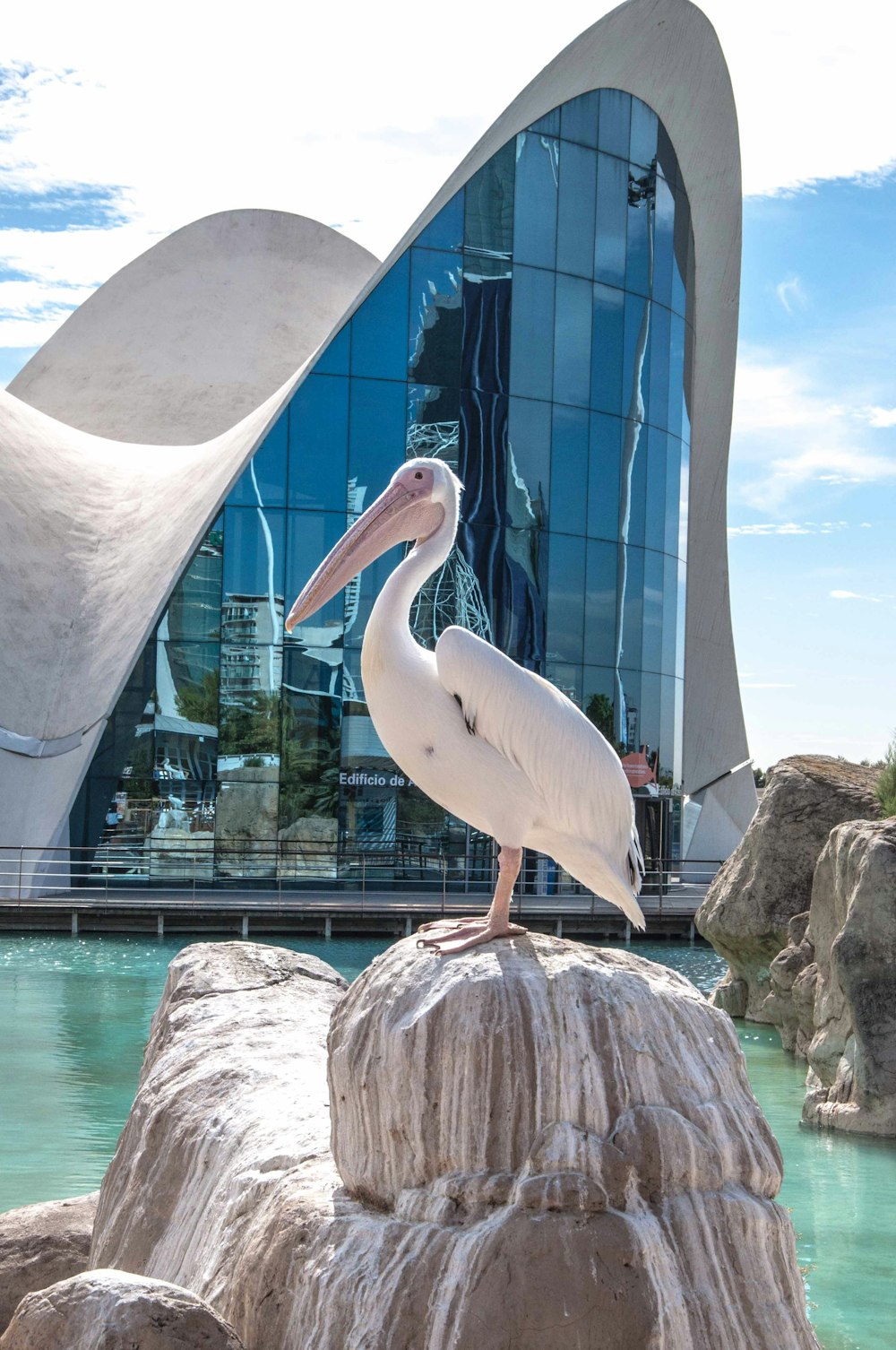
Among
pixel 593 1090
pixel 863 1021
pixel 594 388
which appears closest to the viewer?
pixel 593 1090

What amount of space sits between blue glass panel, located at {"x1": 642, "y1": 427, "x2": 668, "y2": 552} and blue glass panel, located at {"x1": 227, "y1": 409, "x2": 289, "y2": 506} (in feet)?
21.1

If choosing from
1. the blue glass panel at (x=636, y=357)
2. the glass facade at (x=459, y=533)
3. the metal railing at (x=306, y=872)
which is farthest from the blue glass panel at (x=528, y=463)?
the metal railing at (x=306, y=872)

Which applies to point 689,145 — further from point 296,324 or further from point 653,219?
point 296,324

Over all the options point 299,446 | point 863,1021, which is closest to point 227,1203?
point 863,1021

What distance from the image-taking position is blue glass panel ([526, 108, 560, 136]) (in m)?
23.8

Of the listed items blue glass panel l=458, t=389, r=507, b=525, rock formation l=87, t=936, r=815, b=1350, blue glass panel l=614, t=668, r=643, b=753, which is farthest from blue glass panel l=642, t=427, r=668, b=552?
rock formation l=87, t=936, r=815, b=1350

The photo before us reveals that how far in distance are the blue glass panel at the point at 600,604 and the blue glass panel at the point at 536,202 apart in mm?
4779

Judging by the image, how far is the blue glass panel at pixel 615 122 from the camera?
24.6 meters

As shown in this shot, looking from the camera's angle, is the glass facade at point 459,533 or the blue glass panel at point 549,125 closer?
the glass facade at point 459,533

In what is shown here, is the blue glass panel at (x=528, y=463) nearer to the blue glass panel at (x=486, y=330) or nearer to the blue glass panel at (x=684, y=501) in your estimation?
the blue glass panel at (x=486, y=330)

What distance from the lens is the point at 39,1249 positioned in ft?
19.7

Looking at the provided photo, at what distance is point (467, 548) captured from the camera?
2336 centimetres

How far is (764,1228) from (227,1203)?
5.77ft

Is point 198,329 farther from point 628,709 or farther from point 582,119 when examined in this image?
point 628,709
